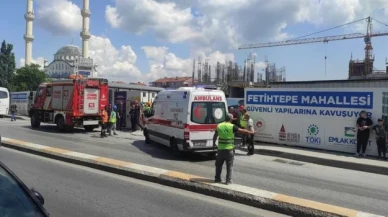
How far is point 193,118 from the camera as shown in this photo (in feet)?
41.7

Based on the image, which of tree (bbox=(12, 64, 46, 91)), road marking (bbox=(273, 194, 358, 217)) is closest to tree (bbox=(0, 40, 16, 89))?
tree (bbox=(12, 64, 46, 91))

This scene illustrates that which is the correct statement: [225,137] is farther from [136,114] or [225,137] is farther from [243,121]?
[136,114]

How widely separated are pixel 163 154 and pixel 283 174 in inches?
186

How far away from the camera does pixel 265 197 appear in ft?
24.0

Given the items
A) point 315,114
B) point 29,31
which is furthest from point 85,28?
point 315,114

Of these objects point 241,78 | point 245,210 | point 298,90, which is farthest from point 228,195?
point 241,78

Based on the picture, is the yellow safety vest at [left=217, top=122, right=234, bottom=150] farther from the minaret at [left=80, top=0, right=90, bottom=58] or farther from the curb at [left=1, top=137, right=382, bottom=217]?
the minaret at [left=80, top=0, right=90, bottom=58]

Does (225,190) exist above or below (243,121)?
below

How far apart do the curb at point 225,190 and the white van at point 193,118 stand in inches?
114

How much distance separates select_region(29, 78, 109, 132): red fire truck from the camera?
20266mm

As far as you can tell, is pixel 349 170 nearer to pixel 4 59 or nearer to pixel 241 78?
pixel 241 78

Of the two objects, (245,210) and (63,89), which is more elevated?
(63,89)

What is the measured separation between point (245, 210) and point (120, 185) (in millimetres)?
3011

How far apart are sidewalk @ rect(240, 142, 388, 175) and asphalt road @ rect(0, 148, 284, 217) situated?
22.1ft
